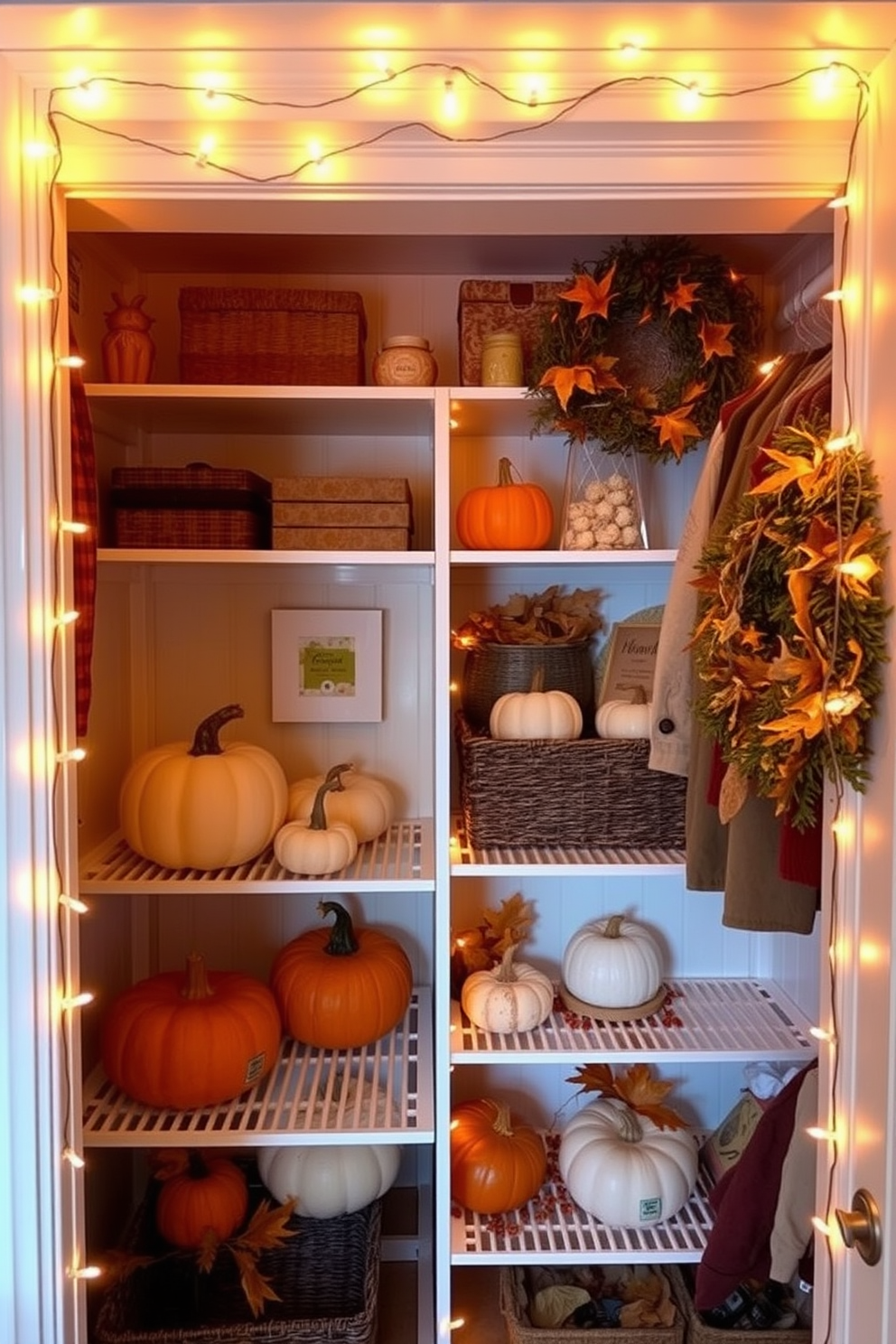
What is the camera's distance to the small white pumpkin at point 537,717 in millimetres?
1871

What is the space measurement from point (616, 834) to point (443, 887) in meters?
0.36

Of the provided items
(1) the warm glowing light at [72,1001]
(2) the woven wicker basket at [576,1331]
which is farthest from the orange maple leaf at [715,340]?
(2) the woven wicker basket at [576,1331]

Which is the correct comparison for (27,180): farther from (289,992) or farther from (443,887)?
(289,992)

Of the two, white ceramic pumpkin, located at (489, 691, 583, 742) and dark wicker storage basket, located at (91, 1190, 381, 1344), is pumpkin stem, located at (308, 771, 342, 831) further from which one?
dark wicker storage basket, located at (91, 1190, 381, 1344)

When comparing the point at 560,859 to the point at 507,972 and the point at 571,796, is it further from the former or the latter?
the point at 507,972

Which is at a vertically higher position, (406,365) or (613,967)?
(406,365)

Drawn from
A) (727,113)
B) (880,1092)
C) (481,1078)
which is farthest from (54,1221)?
(727,113)

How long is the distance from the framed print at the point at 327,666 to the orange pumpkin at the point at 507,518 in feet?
1.18

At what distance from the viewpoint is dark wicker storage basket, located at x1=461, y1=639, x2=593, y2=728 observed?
6.36 feet

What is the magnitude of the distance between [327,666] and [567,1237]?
1.23m

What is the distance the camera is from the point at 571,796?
1886 mm

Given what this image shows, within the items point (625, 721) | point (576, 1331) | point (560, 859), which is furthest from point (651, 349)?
point (576, 1331)

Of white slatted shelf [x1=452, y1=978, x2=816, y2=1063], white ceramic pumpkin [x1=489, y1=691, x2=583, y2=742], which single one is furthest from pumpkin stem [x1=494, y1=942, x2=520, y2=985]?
white ceramic pumpkin [x1=489, y1=691, x2=583, y2=742]

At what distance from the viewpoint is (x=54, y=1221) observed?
1242 millimetres
